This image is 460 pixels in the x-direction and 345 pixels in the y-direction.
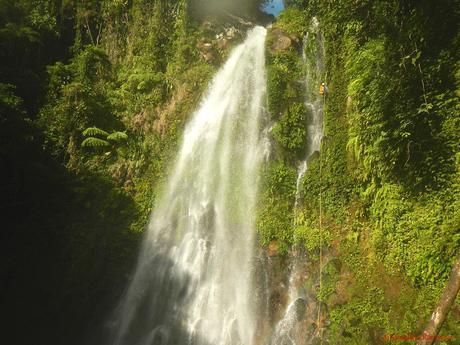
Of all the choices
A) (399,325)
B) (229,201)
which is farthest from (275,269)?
(399,325)

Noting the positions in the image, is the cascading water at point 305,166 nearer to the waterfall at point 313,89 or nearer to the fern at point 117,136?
the waterfall at point 313,89

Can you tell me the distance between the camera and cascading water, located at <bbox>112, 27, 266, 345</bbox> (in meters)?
10.3

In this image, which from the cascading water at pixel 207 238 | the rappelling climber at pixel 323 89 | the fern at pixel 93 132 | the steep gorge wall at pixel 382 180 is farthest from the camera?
the fern at pixel 93 132

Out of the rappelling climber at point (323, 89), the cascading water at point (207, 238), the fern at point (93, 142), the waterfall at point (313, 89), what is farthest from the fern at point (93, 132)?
the rappelling climber at point (323, 89)

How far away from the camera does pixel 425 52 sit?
7.26 meters

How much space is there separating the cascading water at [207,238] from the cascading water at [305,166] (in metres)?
1.11

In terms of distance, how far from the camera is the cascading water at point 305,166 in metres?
9.03

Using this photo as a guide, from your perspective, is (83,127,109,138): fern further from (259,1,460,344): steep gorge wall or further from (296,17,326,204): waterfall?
(296,17,326,204): waterfall

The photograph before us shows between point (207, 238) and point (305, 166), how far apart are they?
4.21m

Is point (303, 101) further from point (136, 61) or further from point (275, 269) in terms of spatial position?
point (136, 61)

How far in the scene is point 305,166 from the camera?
11.8 meters

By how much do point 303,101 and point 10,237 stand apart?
11211mm

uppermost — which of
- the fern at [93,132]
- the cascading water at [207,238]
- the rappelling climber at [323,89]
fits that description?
the rappelling climber at [323,89]

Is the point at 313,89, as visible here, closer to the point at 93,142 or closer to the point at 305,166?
the point at 305,166
